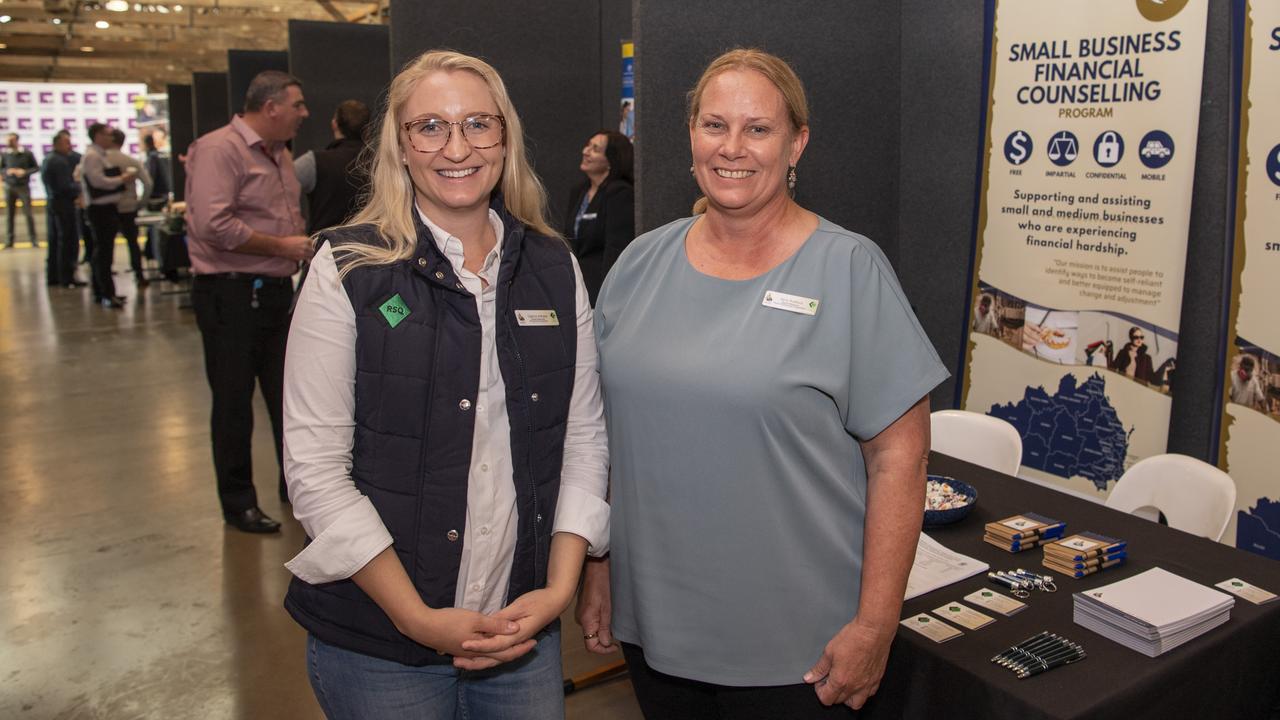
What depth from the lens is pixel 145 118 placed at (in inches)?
672

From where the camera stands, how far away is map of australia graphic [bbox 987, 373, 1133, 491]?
355cm

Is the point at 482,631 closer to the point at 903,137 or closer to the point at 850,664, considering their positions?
the point at 850,664

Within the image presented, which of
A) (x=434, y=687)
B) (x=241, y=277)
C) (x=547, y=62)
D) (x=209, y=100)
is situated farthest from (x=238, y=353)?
(x=209, y=100)

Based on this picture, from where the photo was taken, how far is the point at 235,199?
3785 millimetres

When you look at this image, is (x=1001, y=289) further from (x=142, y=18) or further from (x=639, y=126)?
(x=142, y=18)

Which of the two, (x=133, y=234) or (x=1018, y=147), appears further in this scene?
(x=133, y=234)

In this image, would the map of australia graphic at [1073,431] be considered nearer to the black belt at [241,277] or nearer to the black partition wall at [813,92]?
the black partition wall at [813,92]

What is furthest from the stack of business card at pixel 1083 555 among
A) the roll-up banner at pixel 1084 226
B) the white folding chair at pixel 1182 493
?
the roll-up banner at pixel 1084 226

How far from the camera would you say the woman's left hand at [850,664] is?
1.37 metres

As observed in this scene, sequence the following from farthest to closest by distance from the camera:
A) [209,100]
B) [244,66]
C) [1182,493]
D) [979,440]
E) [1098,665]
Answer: [209,100]
[244,66]
[979,440]
[1182,493]
[1098,665]

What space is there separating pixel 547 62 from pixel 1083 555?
Answer: 3.87 meters

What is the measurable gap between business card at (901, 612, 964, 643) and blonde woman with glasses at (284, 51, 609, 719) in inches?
24.8

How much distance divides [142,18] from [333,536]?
588 inches

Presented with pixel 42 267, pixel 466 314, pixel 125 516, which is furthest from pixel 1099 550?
pixel 42 267
